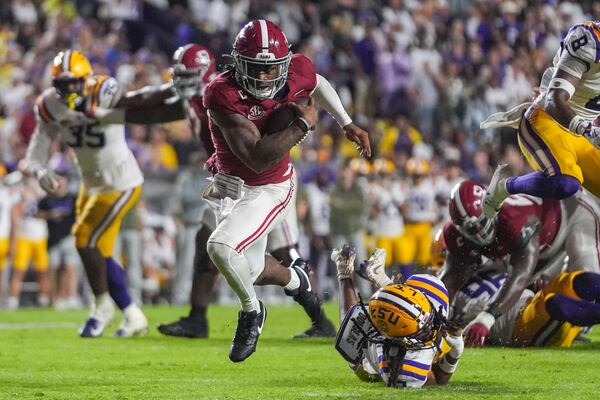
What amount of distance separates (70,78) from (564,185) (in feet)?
12.5

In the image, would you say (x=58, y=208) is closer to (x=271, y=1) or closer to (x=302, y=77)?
(x=271, y=1)

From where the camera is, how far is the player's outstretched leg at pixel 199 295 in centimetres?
859

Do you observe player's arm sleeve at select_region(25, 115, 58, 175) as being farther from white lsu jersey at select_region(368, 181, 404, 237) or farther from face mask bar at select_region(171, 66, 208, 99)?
white lsu jersey at select_region(368, 181, 404, 237)

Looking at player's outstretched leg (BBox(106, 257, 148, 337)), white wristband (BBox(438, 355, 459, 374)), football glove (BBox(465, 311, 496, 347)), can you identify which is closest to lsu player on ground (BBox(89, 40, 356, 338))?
player's outstretched leg (BBox(106, 257, 148, 337))

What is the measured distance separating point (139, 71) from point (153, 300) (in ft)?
9.81

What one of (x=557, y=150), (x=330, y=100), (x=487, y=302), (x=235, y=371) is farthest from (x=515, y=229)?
(x=235, y=371)

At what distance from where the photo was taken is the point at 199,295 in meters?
8.66

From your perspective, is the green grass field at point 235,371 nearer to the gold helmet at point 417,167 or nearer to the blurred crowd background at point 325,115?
the blurred crowd background at point 325,115

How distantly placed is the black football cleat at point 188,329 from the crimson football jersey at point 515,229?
6.76ft

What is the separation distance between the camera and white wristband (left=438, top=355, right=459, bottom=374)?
5.66 metres

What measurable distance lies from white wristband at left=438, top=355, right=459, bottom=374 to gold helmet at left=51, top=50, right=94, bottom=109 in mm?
4143

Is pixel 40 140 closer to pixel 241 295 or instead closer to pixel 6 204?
pixel 241 295

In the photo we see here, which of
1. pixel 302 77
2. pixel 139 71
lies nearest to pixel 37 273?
pixel 139 71

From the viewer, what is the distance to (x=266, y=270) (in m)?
6.90
